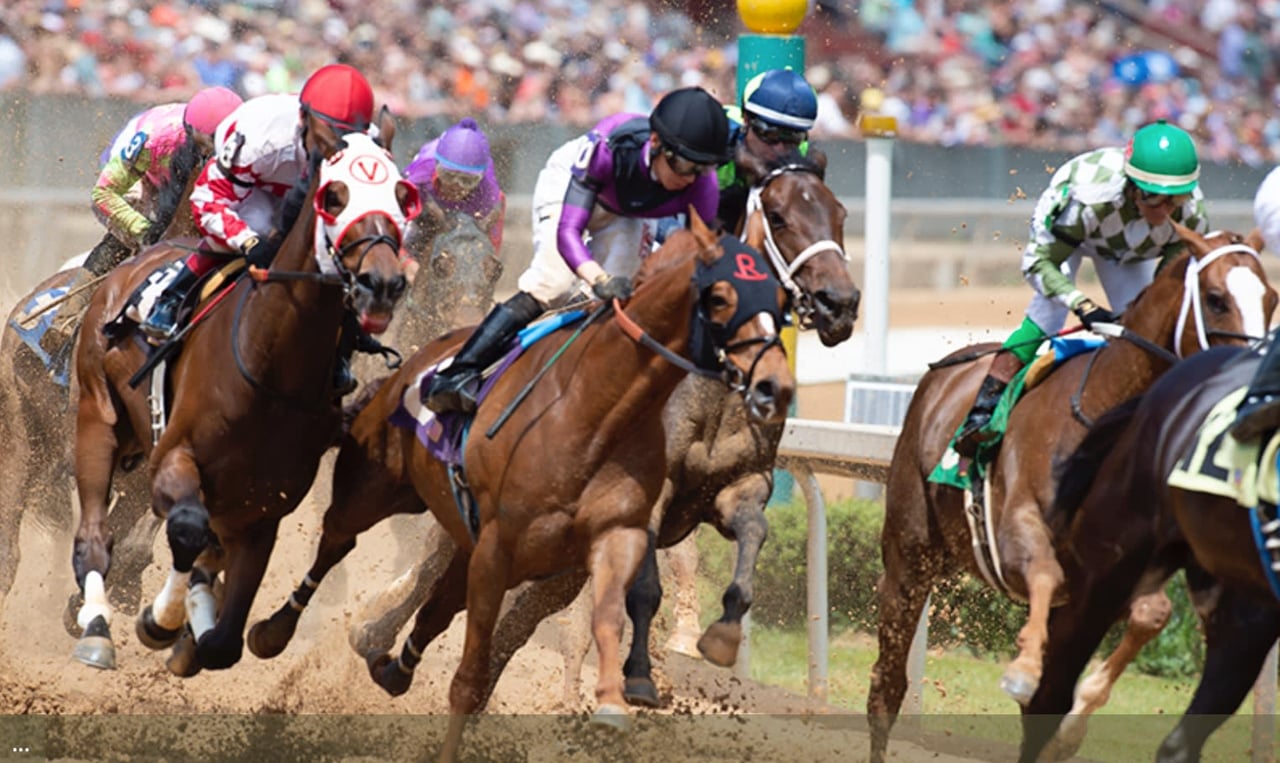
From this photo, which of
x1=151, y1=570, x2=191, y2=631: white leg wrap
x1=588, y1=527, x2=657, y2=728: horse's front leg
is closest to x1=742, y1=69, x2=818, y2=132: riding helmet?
x1=588, y1=527, x2=657, y2=728: horse's front leg

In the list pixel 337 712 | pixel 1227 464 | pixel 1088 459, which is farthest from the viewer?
pixel 337 712

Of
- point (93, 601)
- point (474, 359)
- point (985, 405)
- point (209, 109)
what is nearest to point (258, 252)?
point (474, 359)

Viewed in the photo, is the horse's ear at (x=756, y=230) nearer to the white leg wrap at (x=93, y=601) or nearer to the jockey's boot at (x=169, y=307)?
the jockey's boot at (x=169, y=307)

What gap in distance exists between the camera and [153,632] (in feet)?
19.0

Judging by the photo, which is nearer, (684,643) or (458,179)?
(684,643)

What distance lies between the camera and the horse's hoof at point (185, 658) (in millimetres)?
5805

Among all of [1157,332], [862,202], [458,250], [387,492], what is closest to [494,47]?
[862,202]

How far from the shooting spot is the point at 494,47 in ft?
55.4

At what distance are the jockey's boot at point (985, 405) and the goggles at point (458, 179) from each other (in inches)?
141

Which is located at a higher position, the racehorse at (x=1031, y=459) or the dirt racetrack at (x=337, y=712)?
the racehorse at (x=1031, y=459)

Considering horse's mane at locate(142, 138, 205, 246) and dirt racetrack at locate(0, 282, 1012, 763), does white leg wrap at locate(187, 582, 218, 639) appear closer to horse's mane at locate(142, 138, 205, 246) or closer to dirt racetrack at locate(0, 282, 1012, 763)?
dirt racetrack at locate(0, 282, 1012, 763)

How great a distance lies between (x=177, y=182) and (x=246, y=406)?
5.17 feet

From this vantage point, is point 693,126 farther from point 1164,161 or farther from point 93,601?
point 93,601

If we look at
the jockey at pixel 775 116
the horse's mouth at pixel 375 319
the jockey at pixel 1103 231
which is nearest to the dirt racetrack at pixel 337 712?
the jockey at pixel 1103 231
